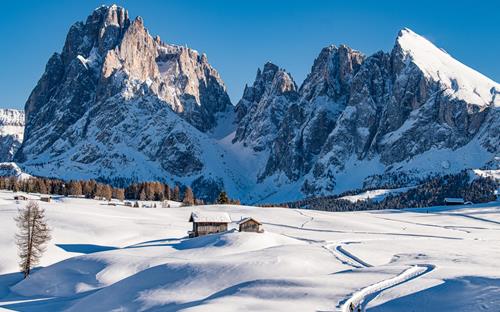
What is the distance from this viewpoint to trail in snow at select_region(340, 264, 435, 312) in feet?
119

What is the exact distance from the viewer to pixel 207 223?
316 ft

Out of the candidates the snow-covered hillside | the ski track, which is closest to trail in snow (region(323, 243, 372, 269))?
the ski track

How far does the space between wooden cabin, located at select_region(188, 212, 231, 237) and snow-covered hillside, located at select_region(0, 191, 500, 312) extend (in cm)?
726

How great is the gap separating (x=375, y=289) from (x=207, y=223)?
190ft

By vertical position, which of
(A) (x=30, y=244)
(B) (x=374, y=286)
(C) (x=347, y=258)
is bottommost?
(B) (x=374, y=286)

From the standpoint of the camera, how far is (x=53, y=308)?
51.7 metres

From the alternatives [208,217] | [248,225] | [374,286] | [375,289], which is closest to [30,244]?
[208,217]

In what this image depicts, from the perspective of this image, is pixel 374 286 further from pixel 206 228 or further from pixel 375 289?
pixel 206 228

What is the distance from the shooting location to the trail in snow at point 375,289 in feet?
119

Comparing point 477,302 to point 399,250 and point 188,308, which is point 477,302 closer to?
point 188,308

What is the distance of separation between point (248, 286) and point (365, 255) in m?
28.1

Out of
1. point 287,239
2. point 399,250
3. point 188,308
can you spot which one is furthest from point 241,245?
point 188,308

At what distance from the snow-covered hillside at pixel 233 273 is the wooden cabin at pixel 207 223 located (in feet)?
23.8

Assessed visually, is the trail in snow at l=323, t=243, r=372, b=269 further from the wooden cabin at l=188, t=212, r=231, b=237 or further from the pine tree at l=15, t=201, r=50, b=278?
the pine tree at l=15, t=201, r=50, b=278
